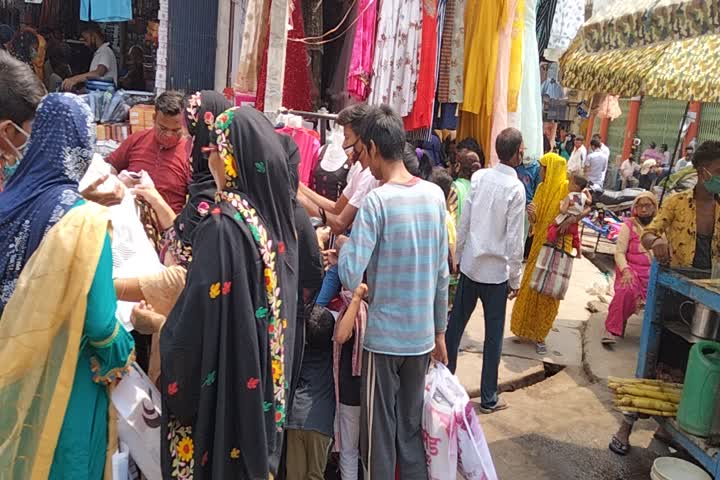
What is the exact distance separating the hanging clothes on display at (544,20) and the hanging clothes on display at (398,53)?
58.3 inches

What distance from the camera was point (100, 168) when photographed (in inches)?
81.9

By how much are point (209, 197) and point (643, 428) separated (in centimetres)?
354

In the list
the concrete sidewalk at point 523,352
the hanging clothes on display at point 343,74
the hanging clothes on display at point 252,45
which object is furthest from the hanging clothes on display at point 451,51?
the concrete sidewalk at point 523,352

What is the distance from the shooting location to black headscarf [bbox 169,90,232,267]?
237 centimetres

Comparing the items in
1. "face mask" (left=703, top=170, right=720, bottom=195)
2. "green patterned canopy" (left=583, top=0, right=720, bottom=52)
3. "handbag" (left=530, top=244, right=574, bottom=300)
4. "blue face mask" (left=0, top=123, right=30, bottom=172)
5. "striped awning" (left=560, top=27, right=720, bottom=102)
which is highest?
"green patterned canopy" (left=583, top=0, right=720, bottom=52)

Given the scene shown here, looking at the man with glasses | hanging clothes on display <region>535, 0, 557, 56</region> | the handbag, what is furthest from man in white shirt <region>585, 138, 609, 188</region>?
the man with glasses

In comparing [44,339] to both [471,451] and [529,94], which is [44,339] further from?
[529,94]

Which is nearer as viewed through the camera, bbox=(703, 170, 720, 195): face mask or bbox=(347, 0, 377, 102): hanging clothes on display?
bbox=(703, 170, 720, 195): face mask

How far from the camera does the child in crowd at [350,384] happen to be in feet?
8.50

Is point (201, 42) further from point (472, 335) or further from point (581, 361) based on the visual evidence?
point (581, 361)

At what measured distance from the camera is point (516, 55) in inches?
168

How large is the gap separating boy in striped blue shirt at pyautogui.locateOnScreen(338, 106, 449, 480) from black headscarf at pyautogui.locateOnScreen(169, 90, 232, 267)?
67 centimetres

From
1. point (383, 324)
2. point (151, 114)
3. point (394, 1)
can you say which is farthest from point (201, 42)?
point (383, 324)

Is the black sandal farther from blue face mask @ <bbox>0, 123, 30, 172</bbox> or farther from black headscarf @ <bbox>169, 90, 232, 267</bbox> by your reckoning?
blue face mask @ <bbox>0, 123, 30, 172</bbox>
